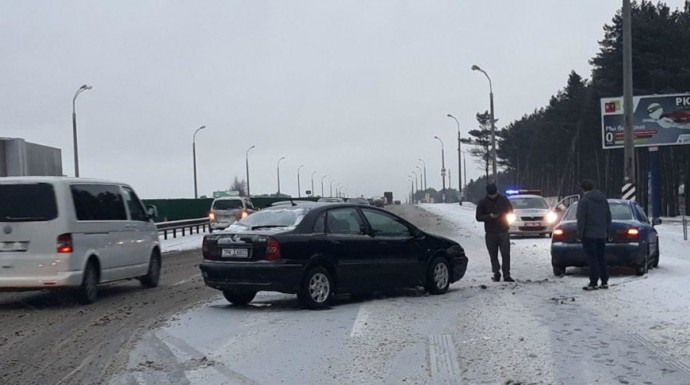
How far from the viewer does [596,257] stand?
1312 cm

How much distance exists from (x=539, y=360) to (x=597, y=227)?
595 cm

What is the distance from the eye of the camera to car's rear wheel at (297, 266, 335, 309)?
1116 cm

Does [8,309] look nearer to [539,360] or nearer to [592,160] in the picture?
[539,360]

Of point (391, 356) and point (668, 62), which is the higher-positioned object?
point (668, 62)

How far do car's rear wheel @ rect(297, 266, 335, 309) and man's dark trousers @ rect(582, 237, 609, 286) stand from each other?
4.32 metres

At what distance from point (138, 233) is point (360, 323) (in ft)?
20.8

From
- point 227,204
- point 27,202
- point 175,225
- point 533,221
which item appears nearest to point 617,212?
point 27,202

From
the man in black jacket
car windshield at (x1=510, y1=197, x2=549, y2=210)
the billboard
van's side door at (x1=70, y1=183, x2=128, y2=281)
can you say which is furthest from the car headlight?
van's side door at (x1=70, y1=183, x2=128, y2=281)

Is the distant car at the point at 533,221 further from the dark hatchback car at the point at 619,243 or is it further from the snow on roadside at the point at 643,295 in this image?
the dark hatchback car at the point at 619,243

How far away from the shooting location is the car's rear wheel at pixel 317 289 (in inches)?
439

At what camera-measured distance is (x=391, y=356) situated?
26.2 feet

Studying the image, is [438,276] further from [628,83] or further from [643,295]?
[628,83]

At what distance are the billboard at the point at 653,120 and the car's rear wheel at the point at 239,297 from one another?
34533 millimetres

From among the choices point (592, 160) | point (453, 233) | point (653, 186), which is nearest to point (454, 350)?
point (453, 233)
